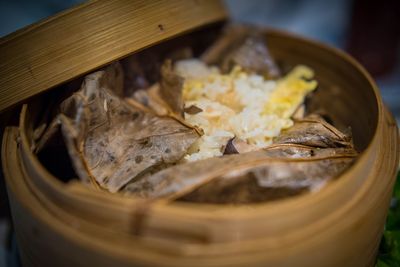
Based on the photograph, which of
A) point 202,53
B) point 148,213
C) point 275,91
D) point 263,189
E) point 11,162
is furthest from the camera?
point 202,53

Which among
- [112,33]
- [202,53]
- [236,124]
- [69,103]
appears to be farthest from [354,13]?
[69,103]

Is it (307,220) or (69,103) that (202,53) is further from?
(307,220)

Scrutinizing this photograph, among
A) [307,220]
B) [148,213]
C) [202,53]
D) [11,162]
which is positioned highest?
[202,53]

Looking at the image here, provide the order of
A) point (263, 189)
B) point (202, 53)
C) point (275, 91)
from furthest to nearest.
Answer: point (202, 53), point (275, 91), point (263, 189)

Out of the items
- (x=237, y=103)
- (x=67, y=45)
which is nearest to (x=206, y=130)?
(x=237, y=103)

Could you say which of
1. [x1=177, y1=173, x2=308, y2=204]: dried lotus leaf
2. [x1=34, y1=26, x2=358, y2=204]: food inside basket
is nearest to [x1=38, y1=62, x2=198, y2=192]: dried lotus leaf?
[x1=34, y1=26, x2=358, y2=204]: food inside basket

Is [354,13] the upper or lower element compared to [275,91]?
upper

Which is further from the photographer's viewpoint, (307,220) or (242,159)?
(242,159)

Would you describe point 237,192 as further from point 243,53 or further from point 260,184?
point 243,53
